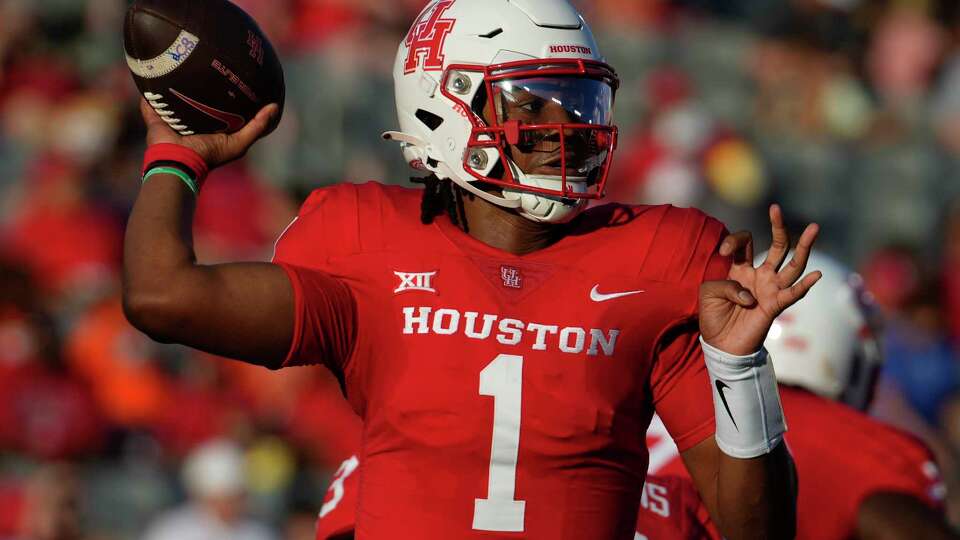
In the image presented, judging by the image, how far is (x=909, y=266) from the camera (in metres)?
9.51

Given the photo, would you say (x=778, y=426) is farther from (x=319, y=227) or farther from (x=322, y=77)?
(x=322, y=77)

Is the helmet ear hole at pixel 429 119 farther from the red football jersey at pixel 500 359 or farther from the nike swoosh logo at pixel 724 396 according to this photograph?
the nike swoosh logo at pixel 724 396

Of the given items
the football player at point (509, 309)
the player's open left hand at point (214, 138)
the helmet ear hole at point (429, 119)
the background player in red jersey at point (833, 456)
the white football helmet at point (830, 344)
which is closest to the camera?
the football player at point (509, 309)

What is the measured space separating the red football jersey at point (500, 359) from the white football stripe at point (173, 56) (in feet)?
1.43

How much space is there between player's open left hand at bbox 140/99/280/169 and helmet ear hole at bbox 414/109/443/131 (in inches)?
15.2

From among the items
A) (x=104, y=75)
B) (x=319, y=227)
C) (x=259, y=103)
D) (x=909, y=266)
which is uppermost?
(x=259, y=103)

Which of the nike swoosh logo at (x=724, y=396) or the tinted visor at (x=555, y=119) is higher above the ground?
the tinted visor at (x=555, y=119)

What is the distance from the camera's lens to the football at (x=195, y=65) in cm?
309

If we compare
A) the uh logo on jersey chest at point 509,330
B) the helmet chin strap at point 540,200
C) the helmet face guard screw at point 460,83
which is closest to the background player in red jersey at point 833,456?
the uh logo on jersey chest at point 509,330

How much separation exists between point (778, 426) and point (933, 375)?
601 centimetres

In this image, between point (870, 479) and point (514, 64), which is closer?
point (514, 64)

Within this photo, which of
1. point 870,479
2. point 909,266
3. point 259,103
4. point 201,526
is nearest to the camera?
point 259,103

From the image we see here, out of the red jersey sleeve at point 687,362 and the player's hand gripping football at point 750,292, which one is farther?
the red jersey sleeve at point 687,362

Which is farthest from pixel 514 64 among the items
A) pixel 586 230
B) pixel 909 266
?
pixel 909 266
